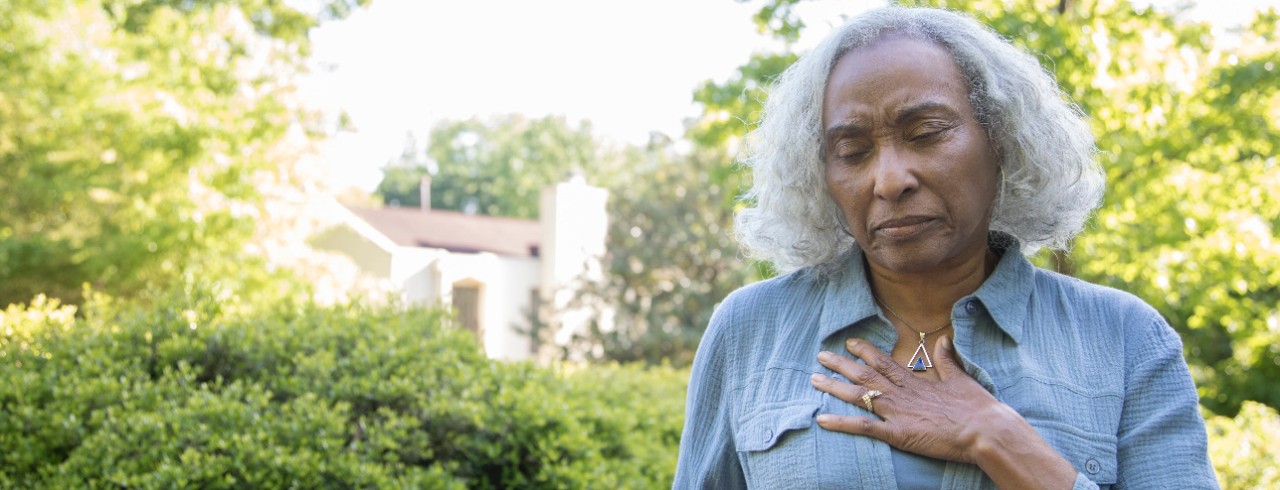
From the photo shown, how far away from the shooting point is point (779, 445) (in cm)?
191

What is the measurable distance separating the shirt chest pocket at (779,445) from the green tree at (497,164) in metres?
56.0

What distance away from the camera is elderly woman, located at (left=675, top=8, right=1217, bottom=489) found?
5.97 ft

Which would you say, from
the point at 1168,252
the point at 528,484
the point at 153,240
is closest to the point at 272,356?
the point at 528,484

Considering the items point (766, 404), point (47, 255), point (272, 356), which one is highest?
point (766, 404)

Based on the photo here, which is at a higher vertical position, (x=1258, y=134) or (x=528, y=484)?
(x=1258, y=134)

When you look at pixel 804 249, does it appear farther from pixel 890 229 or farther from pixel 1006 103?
pixel 1006 103

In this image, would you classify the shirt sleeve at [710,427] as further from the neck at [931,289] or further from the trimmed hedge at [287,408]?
the trimmed hedge at [287,408]

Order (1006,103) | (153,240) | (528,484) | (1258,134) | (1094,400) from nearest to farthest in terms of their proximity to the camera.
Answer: (1094,400)
(1006,103)
(528,484)
(1258,134)
(153,240)

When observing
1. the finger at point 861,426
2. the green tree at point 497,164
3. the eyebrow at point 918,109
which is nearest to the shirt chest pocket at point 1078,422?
the finger at point 861,426

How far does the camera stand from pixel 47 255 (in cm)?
2294

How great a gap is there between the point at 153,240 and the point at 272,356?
56.5ft

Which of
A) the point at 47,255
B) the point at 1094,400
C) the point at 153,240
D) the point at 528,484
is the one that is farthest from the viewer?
the point at 47,255

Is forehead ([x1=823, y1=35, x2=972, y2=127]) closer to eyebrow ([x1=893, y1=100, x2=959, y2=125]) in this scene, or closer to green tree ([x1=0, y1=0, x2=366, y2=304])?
eyebrow ([x1=893, y1=100, x2=959, y2=125])

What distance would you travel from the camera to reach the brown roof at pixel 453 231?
30.7 meters
